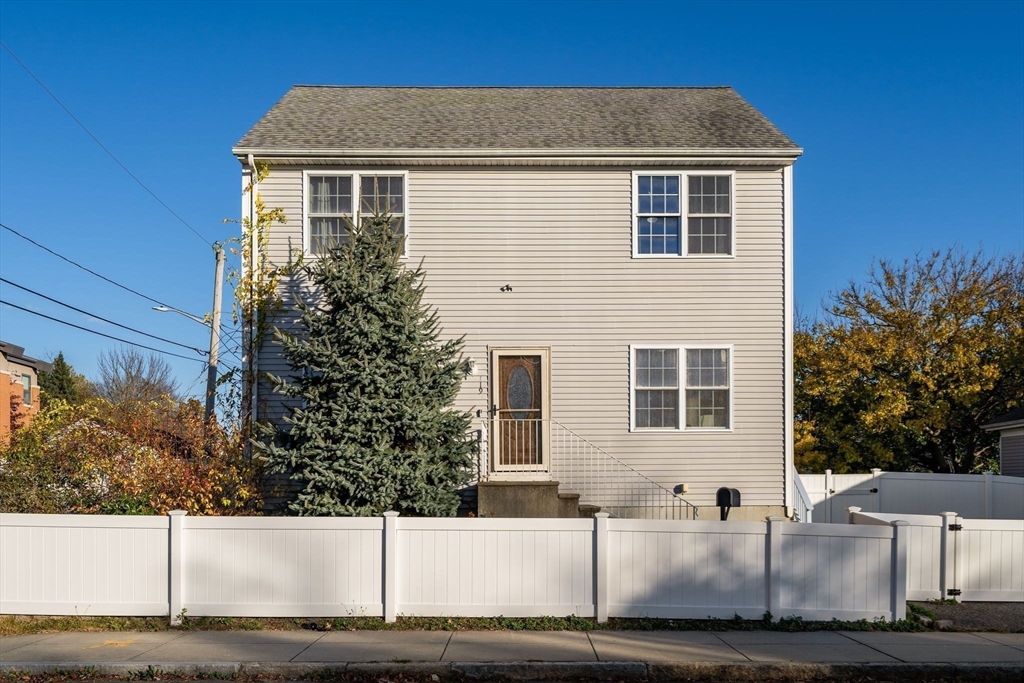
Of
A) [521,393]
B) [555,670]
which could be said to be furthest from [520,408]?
[555,670]

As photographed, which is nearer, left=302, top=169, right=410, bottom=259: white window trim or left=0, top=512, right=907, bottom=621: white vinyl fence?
left=0, top=512, right=907, bottom=621: white vinyl fence

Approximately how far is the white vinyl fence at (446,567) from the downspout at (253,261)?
4.83m

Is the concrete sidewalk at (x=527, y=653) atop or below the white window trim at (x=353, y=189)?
below

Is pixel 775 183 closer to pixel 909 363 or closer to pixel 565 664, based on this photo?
pixel 565 664

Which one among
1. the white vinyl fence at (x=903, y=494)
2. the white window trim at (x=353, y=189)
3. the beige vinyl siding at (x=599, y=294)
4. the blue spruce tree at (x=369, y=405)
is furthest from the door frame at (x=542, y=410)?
the white vinyl fence at (x=903, y=494)

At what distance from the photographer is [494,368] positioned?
48.4 ft

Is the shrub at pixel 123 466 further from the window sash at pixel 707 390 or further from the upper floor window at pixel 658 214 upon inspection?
the upper floor window at pixel 658 214

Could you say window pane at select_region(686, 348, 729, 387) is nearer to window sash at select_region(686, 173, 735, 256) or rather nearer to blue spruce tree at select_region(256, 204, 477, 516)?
window sash at select_region(686, 173, 735, 256)

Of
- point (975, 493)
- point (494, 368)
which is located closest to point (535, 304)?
point (494, 368)

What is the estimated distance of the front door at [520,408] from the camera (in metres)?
14.4

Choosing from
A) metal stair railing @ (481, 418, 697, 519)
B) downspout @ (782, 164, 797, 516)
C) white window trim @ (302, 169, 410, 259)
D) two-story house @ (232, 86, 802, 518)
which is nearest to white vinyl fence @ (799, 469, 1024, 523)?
downspout @ (782, 164, 797, 516)

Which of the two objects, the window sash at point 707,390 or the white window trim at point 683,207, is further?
the white window trim at point 683,207

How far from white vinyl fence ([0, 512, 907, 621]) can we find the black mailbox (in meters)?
4.35

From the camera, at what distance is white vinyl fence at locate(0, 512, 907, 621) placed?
9.64 metres
